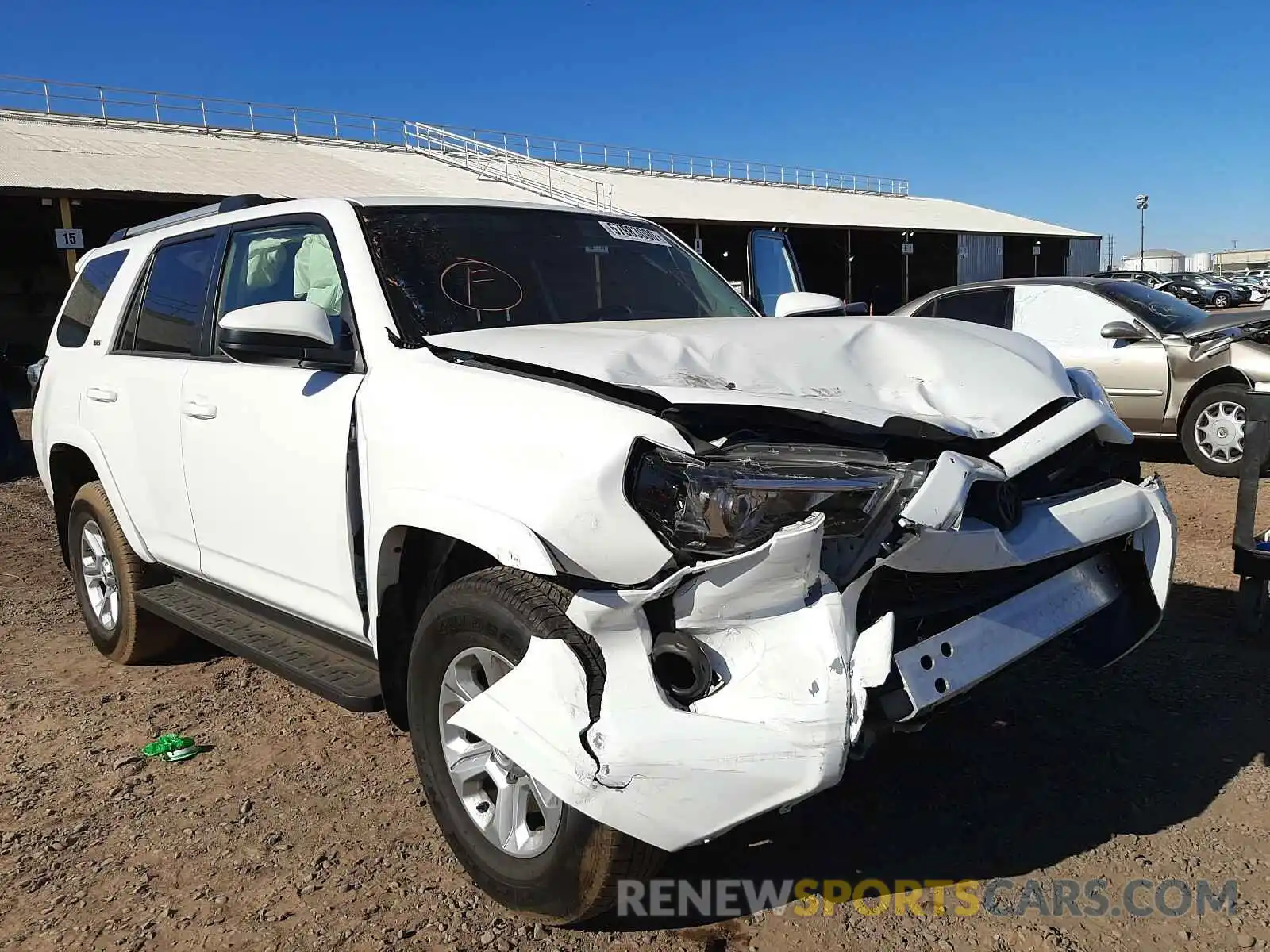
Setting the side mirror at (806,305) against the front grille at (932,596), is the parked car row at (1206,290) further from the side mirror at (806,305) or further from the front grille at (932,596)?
the front grille at (932,596)

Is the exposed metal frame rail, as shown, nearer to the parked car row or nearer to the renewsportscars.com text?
the parked car row

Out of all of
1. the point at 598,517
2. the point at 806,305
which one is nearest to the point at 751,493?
the point at 598,517

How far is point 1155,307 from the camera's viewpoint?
27.8 ft

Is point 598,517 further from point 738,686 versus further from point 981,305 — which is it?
point 981,305

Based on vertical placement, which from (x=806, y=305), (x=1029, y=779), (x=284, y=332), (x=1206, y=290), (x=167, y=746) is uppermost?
(x=1206, y=290)

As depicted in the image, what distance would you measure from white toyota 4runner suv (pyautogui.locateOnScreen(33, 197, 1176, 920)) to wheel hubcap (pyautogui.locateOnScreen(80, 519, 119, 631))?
103cm

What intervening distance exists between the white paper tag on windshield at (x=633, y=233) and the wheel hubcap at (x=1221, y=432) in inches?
217

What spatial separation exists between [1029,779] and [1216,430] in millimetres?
5721

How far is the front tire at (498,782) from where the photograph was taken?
2.27 meters

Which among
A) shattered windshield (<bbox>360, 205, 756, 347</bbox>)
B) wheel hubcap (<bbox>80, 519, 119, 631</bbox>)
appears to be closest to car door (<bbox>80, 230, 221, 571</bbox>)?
wheel hubcap (<bbox>80, 519, 119, 631</bbox>)

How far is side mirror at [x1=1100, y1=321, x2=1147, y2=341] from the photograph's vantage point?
26.1ft

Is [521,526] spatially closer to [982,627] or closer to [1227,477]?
[982,627]

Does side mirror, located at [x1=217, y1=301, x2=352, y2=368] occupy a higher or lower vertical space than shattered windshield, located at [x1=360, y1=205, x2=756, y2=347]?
lower

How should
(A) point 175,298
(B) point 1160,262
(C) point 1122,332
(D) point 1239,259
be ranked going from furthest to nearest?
(D) point 1239,259, (B) point 1160,262, (C) point 1122,332, (A) point 175,298
